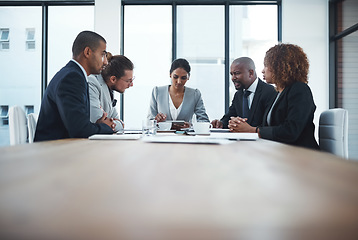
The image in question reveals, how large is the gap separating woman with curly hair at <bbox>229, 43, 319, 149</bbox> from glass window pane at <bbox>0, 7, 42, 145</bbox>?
4.34 m

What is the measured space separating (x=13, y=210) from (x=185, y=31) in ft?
16.7

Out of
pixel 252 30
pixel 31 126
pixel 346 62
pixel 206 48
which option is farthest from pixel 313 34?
pixel 31 126

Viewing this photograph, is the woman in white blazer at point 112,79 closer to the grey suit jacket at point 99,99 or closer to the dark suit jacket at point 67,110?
the grey suit jacket at point 99,99

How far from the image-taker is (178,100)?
3.40m

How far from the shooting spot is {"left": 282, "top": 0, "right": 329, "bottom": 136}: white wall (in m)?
4.83

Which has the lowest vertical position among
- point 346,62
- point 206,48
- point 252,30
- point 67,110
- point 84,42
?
point 67,110

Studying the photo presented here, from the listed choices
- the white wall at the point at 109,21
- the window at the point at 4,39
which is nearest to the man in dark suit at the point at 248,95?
the white wall at the point at 109,21

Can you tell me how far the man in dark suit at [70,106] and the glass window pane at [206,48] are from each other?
3.19 metres

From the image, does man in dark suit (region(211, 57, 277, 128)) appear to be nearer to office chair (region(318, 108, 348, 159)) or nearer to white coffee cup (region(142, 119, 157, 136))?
office chair (region(318, 108, 348, 159))

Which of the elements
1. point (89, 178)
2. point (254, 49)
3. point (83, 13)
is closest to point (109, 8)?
point (83, 13)

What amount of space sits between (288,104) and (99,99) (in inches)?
56.0

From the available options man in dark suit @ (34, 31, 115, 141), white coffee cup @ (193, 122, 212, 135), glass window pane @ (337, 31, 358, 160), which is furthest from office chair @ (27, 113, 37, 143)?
glass window pane @ (337, 31, 358, 160)

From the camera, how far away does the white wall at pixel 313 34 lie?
4.83 meters

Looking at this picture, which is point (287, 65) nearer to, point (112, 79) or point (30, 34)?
point (112, 79)
